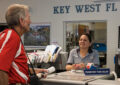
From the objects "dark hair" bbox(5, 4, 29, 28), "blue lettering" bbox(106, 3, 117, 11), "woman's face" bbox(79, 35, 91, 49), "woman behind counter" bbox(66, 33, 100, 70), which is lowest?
"woman behind counter" bbox(66, 33, 100, 70)

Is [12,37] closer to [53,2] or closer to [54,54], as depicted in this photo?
[54,54]

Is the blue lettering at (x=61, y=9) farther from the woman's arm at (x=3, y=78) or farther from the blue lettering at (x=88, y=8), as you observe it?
the woman's arm at (x=3, y=78)

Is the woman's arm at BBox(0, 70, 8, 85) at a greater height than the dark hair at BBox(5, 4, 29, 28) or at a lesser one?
lesser

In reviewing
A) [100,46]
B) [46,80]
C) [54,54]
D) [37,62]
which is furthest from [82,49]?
[100,46]

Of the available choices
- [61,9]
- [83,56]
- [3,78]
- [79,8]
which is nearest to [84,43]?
[83,56]

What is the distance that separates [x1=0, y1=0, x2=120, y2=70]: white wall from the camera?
18.9 feet

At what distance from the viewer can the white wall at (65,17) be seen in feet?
18.9

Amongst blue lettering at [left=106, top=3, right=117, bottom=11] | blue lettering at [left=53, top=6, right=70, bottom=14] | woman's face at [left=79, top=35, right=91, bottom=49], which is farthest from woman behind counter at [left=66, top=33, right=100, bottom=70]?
Answer: blue lettering at [left=53, top=6, right=70, bottom=14]

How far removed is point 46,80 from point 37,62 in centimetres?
151

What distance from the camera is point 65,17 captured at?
6355 mm

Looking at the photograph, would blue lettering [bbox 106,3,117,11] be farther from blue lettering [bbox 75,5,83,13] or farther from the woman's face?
the woman's face

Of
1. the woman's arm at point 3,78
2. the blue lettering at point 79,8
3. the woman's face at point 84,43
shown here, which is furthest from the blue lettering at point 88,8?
the woman's arm at point 3,78

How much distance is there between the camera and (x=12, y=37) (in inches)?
68.9

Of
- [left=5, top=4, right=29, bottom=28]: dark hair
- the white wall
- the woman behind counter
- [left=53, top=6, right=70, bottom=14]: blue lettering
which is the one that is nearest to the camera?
[left=5, top=4, right=29, bottom=28]: dark hair
